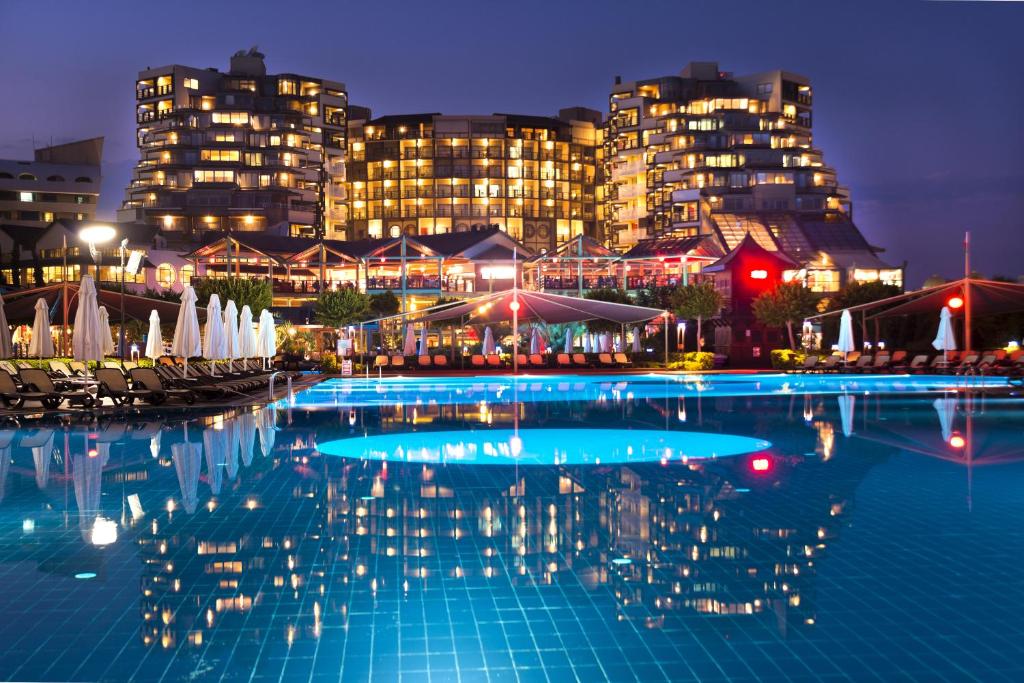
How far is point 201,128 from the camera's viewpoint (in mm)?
93938

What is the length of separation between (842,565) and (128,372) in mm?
17212

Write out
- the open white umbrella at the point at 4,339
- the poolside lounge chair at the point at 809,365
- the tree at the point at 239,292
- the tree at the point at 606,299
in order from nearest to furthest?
the open white umbrella at the point at 4,339 → the poolside lounge chair at the point at 809,365 → the tree at the point at 239,292 → the tree at the point at 606,299

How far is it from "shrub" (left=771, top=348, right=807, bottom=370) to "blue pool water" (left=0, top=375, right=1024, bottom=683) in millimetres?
25014

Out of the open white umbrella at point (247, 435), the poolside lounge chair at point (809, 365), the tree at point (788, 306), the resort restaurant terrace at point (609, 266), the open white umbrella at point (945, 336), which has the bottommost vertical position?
the open white umbrella at point (247, 435)

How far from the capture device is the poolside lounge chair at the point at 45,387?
18391 mm

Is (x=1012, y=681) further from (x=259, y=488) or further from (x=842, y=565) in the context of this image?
(x=259, y=488)

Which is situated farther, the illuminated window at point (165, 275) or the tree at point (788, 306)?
the illuminated window at point (165, 275)

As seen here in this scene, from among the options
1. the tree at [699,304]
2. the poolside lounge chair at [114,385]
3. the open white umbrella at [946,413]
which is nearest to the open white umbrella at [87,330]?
the poolside lounge chair at [114,385]

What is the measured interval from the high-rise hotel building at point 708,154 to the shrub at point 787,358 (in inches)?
1939

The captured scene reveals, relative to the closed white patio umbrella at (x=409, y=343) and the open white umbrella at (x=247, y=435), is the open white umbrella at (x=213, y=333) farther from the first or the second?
the closed white patio umbrella at (x=409, y=343)

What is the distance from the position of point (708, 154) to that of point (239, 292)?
61.8 m

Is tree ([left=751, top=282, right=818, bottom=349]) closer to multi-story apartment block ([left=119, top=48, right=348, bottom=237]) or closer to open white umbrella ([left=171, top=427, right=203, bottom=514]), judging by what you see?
open white umbrella ([left=171, top=427, right=203, bottom=514])

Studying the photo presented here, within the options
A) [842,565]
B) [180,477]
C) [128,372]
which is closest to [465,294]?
[128,372]

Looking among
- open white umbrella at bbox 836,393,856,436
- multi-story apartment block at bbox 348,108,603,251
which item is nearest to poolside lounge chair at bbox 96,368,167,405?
open white umbrella at bbox 836,393,856,436
